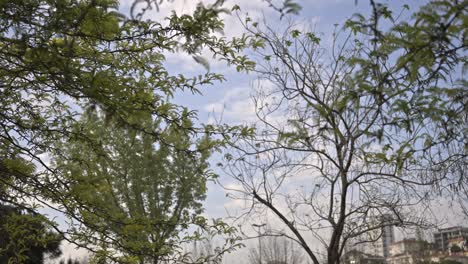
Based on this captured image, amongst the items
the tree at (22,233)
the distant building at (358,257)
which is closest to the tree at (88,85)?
the tree at (22,233)

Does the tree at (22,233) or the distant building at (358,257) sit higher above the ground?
the tree at (22,233)

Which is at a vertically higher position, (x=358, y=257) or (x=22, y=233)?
(x=22, y=233)

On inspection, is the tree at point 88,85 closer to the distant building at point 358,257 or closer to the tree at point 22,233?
the tree at point 22,233

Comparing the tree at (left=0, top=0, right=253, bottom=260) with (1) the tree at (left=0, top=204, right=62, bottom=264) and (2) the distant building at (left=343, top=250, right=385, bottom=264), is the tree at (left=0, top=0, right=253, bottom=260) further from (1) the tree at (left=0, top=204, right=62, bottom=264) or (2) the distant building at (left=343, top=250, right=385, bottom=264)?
(2) the distant building at (left=343, top=250, right=385, bottom=264)

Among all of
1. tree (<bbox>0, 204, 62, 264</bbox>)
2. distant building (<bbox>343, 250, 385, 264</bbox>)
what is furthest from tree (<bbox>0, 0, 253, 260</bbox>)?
distant building (<bbox>343, 250, 385, 264</bbox>)

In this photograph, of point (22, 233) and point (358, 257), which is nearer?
point (22, 233)

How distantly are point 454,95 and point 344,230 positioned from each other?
127 inches

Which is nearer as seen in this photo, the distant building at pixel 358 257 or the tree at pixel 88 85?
the tree at pixel 88 85

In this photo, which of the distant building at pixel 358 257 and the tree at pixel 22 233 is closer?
the tree at pixel 22 233

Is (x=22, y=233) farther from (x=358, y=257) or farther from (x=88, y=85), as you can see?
(x=358, y=257)

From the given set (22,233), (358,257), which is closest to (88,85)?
(22,233)

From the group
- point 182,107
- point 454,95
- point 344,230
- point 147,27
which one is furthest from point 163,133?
point 344,230

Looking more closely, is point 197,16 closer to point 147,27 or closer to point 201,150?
point 147,27

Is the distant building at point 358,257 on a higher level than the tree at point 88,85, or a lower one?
lower
